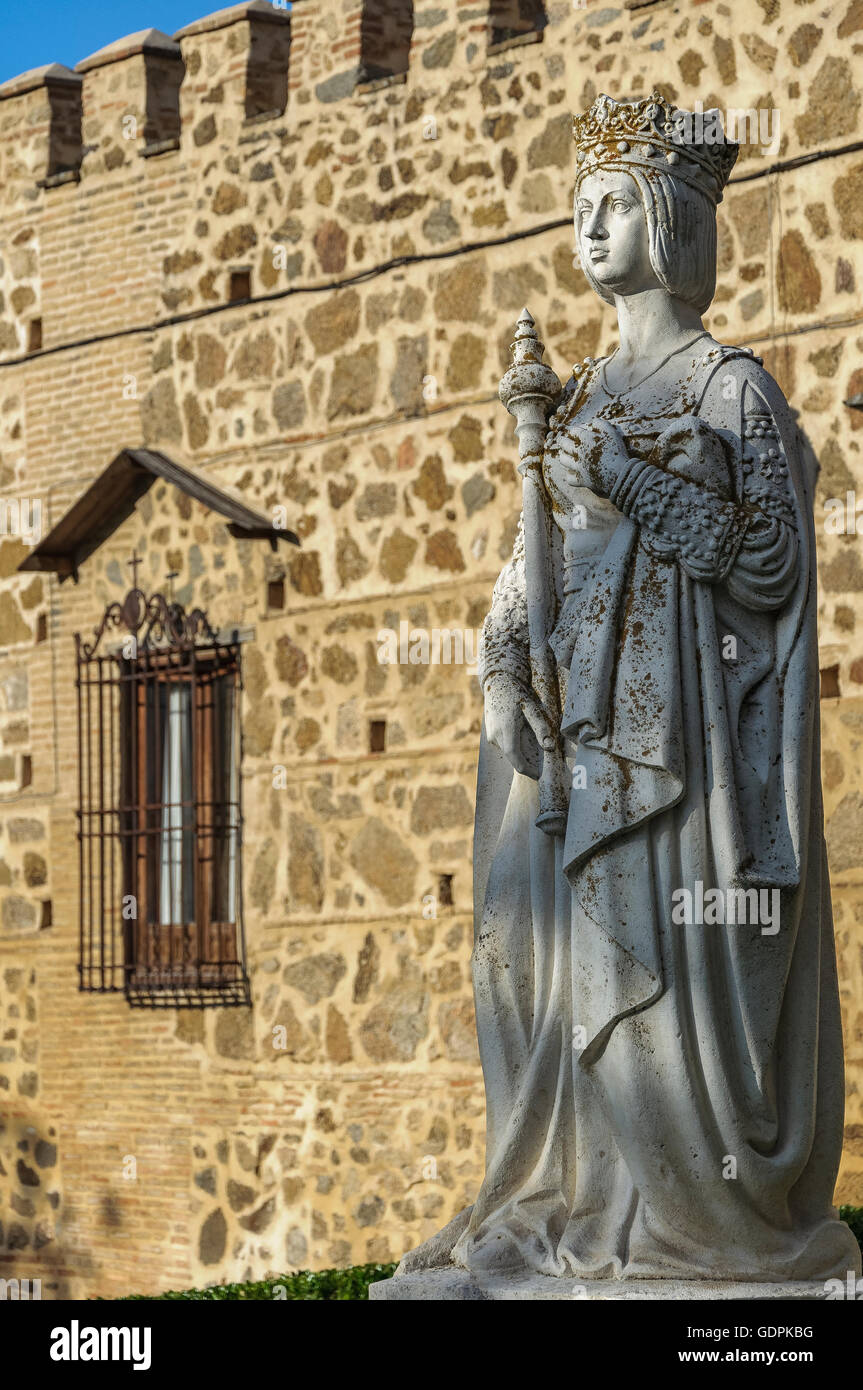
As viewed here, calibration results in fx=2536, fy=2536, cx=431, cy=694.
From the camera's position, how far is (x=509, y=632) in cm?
527

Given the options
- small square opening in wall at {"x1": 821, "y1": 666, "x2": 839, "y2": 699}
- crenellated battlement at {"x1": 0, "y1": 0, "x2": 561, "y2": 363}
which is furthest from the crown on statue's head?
crenellated battlement at {"x1": 0, "y1": 0, "x2": 561, "y2": 363}

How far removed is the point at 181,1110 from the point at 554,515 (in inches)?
331

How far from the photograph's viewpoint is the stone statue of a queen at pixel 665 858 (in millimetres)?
4863

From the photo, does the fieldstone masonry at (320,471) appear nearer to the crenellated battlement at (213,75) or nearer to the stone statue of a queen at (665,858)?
the crenellated battlement at (213,75)

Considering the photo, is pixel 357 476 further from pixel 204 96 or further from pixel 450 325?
pixel 204 96

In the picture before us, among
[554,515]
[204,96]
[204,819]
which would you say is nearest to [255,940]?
[204,819]

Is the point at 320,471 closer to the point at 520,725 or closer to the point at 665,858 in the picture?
the point at 520,725

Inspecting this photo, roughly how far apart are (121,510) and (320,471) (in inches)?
61.1

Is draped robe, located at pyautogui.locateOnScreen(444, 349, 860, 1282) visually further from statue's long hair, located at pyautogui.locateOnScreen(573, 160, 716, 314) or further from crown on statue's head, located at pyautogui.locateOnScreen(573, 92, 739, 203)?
crown on statue's head, located at pyautogui.locateOnScreen(573, 92, 739, 203)

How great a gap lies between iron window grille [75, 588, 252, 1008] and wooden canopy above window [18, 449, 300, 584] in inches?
18.9

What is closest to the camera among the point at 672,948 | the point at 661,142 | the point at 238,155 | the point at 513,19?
the point at 672,948

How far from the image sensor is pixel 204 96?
1347 centimetres

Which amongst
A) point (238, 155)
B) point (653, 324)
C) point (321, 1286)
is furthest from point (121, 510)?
point (653, 324)

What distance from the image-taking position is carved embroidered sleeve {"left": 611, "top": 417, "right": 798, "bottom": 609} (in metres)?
4.96
